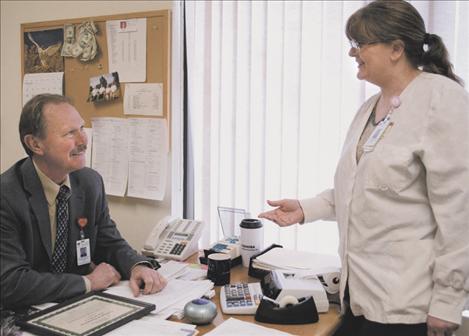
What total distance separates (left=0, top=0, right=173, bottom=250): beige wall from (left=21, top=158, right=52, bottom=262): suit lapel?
944 mm

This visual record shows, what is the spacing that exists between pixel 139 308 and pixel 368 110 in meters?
1.00


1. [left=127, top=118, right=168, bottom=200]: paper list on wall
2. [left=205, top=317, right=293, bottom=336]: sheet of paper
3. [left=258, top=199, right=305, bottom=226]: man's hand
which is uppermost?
[left=127, top=118, right=168, bottom=200]: paper list on wall

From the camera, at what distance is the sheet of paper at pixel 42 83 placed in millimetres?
2744

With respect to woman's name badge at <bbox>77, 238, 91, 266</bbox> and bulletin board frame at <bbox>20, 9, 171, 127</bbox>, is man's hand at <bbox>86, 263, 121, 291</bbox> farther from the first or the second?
bulletin board frame at <bbox>20, 9, 171, 127</bbox>

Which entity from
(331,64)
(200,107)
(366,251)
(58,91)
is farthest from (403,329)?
(58,91)

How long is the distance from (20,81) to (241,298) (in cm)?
214

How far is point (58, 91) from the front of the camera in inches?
108

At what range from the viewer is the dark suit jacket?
150cm

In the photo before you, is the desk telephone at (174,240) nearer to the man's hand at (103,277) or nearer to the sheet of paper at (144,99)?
the man's hand at (103,277)

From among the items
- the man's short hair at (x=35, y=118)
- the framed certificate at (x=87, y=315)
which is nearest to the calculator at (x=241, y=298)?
the framed certificate at (x=87, y=315)

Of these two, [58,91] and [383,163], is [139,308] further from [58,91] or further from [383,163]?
[58,91]

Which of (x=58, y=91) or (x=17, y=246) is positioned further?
(x=58, y=91)

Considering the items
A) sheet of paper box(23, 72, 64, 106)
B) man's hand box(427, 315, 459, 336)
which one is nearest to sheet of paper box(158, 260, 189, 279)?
man's hand box(427, 315, 459, 336)

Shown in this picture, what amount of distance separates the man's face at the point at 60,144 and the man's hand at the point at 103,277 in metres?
0.36
